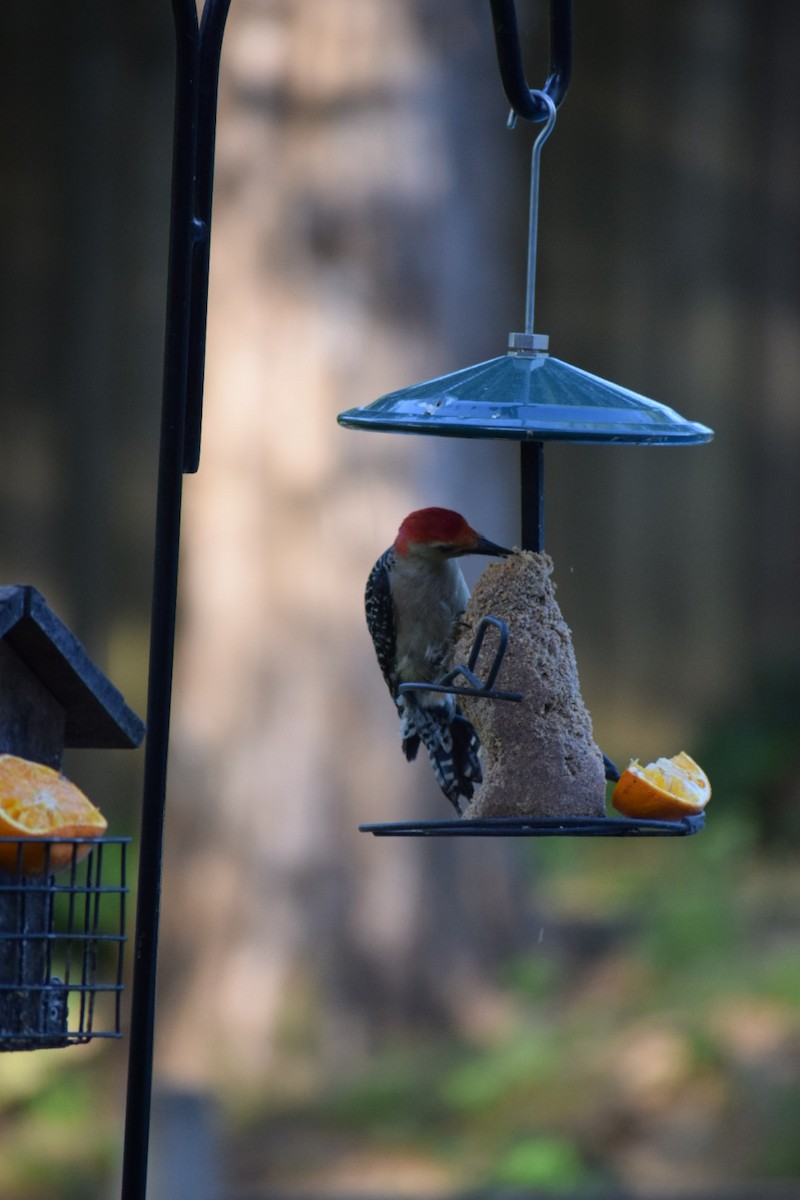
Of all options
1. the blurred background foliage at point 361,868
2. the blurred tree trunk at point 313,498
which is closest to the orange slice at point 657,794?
the blurred background foliage at point 361,868

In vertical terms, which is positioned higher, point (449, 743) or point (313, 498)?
point (313, 498)

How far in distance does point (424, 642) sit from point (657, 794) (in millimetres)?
881

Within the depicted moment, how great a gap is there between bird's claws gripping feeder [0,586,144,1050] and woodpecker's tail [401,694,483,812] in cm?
79

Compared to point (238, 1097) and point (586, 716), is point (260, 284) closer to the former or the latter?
point (238, 1097)

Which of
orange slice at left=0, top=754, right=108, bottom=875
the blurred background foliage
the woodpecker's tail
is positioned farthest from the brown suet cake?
the blurred background foliage

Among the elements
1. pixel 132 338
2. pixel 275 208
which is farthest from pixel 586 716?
pixel 132 338

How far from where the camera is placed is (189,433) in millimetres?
2338

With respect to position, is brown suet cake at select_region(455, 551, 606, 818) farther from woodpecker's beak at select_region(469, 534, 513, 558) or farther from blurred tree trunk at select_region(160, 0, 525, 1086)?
blurred tree trunk at select_region(160, 0, 525, 1086)

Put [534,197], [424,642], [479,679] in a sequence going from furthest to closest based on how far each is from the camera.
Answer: [424,642] → [479,679] → [534,197]

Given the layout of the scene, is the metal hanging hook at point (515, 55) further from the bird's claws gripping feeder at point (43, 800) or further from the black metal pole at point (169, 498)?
the bird's claws gripping feeder at point (43, 800)

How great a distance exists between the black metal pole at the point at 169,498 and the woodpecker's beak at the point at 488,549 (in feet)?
2.57

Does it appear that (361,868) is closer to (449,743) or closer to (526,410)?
(449,743)

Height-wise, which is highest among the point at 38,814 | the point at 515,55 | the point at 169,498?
the point at 515,55

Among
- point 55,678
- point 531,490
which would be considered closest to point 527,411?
point 531,490
